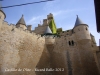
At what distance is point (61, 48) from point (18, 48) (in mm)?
7735

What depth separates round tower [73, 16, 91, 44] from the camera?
1977 centimetres

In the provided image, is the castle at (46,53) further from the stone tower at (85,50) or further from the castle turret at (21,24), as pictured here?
the castle turret at (21,24)

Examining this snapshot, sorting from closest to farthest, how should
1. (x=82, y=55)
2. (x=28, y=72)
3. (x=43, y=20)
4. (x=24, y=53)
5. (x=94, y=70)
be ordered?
1. (x=28, y=72)
2. (x=24, y=53)
3. (x=94, y=70)
4. (x=82, y=55)
5. (x=43, y=20)

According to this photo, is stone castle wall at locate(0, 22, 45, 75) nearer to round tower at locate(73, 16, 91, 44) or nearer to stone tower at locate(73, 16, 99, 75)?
stone tower at locate(73, 16, 99, 75)

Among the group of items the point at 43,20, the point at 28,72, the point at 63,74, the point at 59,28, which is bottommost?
the point at 63,74

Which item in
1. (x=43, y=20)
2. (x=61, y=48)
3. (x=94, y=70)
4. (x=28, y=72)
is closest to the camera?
(x=28, y=72)

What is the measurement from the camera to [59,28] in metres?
31.7

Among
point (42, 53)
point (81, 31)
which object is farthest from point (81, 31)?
point (42, 53)

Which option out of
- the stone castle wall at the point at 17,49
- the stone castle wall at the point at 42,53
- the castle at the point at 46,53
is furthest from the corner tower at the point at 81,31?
the stone castle wall at the point at 17,49

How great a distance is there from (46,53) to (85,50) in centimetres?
652

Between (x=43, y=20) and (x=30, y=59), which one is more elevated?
(x=43, y=20)

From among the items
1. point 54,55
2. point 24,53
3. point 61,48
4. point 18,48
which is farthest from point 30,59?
point 61,48

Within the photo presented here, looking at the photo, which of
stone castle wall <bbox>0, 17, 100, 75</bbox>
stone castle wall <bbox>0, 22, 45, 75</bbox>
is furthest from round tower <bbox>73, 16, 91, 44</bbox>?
stone castle wall <bbox>0, 22, 45, 75</bbox>

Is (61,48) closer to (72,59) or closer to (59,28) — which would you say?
(72,59)
